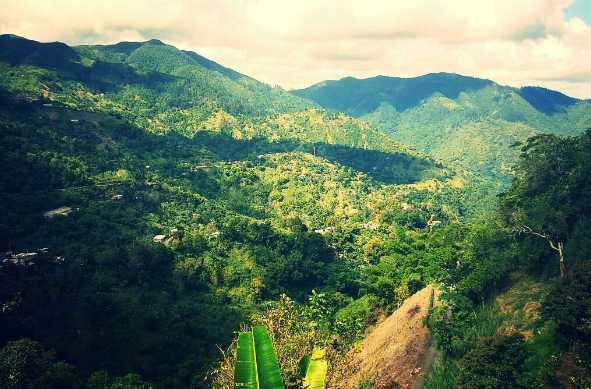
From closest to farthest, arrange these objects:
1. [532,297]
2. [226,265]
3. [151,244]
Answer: [532,297], [151,244], [226,265]

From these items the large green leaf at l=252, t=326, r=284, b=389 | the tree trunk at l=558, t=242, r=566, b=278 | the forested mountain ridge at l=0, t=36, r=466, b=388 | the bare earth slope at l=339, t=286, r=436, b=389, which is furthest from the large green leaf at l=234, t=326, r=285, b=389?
the tree trunk at l=558, t=242, r=566, b=278

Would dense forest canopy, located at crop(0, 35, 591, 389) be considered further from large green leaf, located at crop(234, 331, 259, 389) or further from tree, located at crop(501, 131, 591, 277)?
large green leaf, located at crop(234, 331, 259, 389)

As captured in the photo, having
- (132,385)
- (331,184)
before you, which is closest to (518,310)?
(132,385)

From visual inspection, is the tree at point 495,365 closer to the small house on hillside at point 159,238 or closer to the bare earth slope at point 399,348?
the bare earth slope at point 399,348

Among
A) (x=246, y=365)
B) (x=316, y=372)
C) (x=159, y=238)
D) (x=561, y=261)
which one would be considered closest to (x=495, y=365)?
(x=561, y=261)

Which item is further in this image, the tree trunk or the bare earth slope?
the bare earth slope

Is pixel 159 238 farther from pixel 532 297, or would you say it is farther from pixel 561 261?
pixel 561 261

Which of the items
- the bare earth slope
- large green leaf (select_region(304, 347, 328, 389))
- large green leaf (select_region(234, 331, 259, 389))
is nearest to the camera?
large green leaf (select_region(234, 331, 259, 389))
